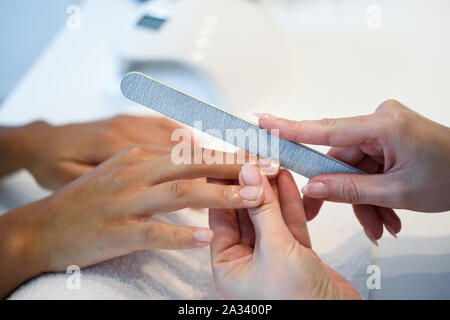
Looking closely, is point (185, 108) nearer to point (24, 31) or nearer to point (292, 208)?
point (292, 208)

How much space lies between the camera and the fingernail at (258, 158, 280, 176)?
1.41 feet

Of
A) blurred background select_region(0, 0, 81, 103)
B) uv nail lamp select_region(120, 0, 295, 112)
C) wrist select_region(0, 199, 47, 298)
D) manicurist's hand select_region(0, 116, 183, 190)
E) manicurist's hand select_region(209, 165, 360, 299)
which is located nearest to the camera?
manicurist's hand select_region(209, 165, 360, 299)

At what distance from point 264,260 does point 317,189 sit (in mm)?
101

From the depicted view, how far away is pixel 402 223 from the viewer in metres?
0.58

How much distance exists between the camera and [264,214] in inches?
15.6

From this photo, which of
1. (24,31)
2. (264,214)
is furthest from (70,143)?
(24,31)

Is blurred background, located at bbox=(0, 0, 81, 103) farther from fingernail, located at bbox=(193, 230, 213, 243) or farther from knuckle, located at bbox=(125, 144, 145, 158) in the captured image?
fingernail, located at bbox=(193, 230, 213, 243)

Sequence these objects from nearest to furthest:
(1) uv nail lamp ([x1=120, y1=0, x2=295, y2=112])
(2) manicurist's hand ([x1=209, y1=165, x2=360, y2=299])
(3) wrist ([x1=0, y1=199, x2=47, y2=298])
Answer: (2) manicurist's hand ([x1=209, y1=165, x2=360, y2=299]) → (3) wrist ([x1=0, y1=199, x2=47, y2=298]) → (1) uv nail lamp ([x1=120, y1=0, x2=295, y2=112])

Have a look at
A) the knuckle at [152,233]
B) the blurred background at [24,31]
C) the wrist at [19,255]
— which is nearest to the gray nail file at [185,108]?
the knuckle at [152,233]

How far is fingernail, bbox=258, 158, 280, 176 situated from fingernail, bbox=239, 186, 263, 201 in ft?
0.12

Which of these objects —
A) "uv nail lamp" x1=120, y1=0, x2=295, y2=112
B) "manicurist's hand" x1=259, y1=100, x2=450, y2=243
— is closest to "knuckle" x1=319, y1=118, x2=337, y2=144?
"manicurist's hand" x1=259, y1=100, x2=450, y2=243
